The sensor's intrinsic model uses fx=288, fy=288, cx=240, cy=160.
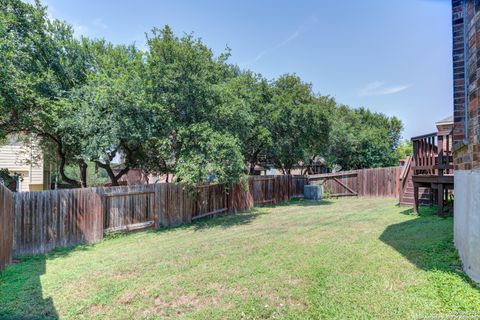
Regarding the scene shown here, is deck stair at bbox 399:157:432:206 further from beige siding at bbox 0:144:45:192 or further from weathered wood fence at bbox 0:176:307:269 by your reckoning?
beige siding at bbox 0:144:45:192

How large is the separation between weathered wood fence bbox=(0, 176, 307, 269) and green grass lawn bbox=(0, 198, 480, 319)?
0.51m

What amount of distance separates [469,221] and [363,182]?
1324cm

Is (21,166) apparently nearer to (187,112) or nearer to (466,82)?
(187,112)

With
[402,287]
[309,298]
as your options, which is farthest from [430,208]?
[309,298]

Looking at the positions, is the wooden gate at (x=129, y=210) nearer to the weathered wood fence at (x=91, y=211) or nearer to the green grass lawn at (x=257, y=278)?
the weathered wood fence at (x=91, y=211)

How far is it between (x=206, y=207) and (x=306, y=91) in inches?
318

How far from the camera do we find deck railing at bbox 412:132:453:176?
788 centimetres

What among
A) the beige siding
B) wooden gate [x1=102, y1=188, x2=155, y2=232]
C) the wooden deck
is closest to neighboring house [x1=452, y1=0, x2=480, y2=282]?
the wooden deck

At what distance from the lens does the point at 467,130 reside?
4328 mm

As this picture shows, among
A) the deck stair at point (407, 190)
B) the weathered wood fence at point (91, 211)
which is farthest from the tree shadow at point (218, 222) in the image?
the deck stair at point (407, 190)

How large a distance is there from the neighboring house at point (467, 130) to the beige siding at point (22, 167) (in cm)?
1551

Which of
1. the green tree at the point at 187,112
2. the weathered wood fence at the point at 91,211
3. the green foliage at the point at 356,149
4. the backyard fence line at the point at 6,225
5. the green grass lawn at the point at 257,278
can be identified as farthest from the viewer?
the green foliage at the point at 356,149

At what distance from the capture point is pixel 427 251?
4.77 metres

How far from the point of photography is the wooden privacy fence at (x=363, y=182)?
1571 cm
